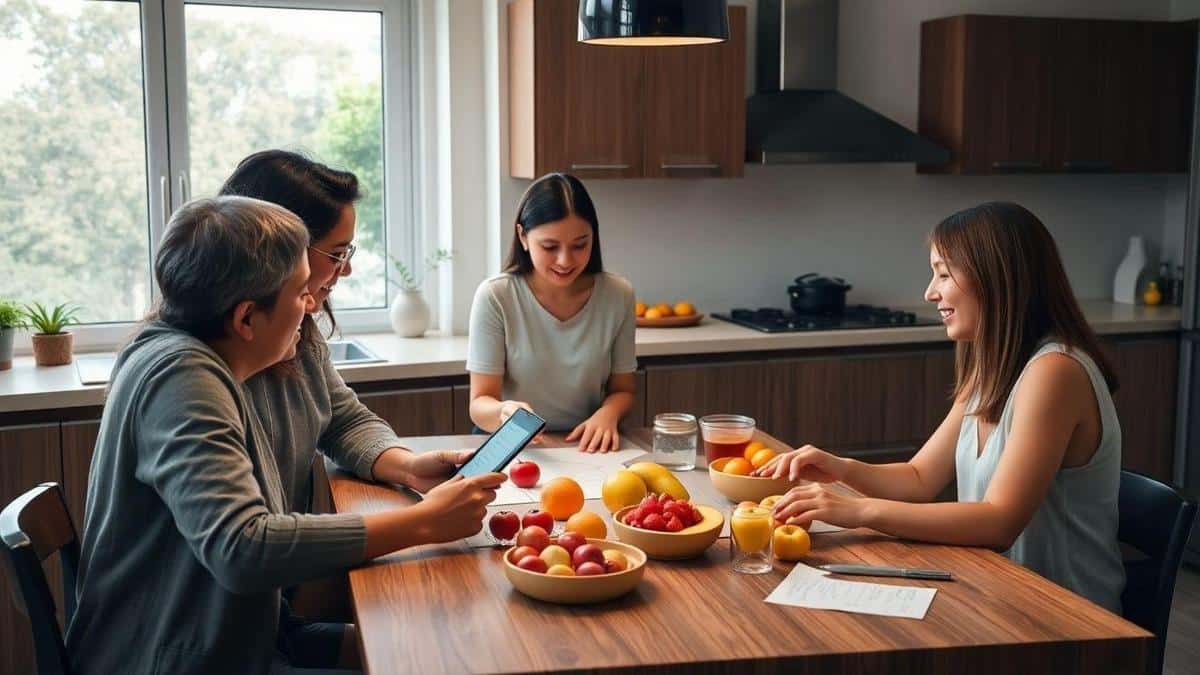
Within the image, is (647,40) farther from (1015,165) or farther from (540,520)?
(1015,165)

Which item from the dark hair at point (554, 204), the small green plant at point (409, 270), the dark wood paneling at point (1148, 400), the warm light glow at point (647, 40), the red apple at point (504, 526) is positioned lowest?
the dark wood paneling at point (1148, 400)

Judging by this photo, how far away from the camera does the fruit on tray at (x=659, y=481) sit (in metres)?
2.14

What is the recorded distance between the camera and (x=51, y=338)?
3631mm

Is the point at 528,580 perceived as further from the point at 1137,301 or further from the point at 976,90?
the point at 1137,301

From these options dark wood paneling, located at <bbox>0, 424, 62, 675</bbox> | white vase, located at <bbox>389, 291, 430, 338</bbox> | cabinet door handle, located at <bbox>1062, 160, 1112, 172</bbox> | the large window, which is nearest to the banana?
dark wood paneling, located at <bbox>0, 424, 62, 675</bbox>

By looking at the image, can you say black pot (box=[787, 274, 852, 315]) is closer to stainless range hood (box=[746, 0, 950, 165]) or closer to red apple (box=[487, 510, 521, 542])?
stainless range hood (box=[746, 0, 950, 165])

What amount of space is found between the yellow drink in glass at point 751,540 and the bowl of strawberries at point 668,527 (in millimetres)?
A: 54

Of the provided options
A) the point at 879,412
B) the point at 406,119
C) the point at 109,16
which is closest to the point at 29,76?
the point at 109,16

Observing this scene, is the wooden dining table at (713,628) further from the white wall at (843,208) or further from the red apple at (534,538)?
the white wall at (843,208)

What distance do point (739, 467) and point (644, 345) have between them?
5.30 feet

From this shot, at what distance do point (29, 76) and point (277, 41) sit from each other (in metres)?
0.77

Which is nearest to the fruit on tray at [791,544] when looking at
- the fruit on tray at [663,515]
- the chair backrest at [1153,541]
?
the fruit on tray at [663,515]

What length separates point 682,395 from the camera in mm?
3908

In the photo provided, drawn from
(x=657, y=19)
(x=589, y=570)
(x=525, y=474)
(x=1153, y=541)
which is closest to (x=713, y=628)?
(x=589, y=570)
